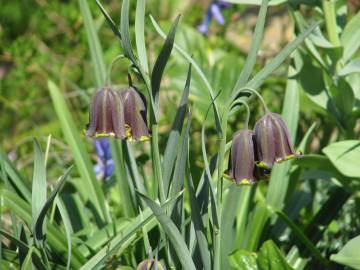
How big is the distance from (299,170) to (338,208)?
0.53ft

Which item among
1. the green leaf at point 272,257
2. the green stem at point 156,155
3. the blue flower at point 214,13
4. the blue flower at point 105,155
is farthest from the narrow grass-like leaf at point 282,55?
the blue flower at point 214,13

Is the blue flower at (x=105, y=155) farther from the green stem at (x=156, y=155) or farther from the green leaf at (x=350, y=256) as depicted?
the green leaf at (x=350, y=256)

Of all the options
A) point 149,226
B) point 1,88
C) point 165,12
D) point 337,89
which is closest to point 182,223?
point 149,226

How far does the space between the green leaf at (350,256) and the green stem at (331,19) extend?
71cm

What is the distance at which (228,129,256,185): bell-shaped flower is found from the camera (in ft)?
4.80

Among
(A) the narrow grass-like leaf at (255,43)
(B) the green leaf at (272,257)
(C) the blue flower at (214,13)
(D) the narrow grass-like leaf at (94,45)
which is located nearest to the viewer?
(A) the narrow grass-like leaf at (255,43)

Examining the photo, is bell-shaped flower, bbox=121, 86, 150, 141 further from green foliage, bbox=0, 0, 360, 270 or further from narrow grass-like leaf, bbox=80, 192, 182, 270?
narrow grass-like leaf, bbox=80, 192, 182, 270

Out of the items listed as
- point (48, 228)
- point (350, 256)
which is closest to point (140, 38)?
point (48, 228)

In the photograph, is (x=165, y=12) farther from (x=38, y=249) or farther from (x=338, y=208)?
(x=38, y=249)

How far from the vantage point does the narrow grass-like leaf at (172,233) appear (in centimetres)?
143

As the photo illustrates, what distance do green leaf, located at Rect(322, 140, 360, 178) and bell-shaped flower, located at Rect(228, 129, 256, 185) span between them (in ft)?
1.65

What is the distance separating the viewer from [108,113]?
151 cm

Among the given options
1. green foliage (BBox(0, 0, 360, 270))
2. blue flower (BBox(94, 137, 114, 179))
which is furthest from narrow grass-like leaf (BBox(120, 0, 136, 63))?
blue flower (BBox(94, 137, 114, 179))

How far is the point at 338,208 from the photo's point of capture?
2225 millimetres
